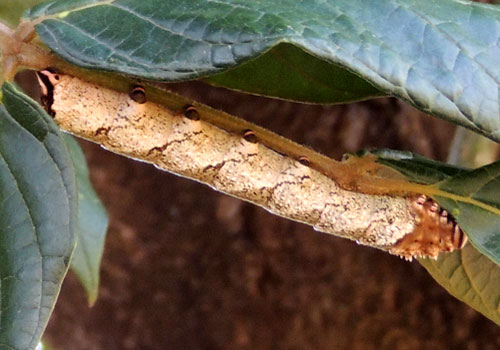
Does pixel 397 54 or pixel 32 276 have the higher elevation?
pixel 397 54

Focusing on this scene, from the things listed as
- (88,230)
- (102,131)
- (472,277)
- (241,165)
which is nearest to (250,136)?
(241,165)

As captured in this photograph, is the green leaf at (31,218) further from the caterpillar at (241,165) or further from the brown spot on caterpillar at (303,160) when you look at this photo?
the brown spot on caterpillar at (303,160)

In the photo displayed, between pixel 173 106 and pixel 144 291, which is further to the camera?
pixel 144 291

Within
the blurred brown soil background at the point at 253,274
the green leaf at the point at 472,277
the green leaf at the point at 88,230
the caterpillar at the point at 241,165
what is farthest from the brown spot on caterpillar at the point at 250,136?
the blurred brown soil background at the point at 253,274

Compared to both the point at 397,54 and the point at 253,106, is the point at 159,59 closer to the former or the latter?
the point at 397,54

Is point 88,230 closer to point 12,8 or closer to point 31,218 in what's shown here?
point 12,8

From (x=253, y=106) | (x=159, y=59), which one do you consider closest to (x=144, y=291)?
(x=253, y=106)

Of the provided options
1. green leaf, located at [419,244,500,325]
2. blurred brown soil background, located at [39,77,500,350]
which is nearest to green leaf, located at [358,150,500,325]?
green leaf, located at [419,244,500,325]
